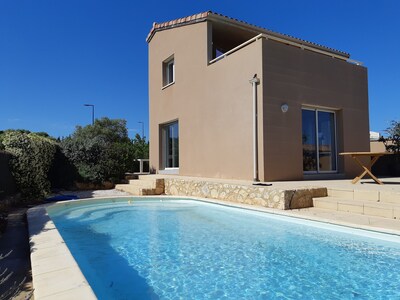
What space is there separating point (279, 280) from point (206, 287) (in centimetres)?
93

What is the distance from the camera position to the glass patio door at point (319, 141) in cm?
1070

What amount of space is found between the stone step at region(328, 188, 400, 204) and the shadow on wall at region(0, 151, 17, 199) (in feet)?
28.4

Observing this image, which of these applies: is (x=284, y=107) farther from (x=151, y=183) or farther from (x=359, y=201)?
(x=151, y=183)

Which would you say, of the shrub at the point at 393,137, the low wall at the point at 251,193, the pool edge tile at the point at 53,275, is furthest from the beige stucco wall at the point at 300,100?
the pool edge tile at the point at 53,275

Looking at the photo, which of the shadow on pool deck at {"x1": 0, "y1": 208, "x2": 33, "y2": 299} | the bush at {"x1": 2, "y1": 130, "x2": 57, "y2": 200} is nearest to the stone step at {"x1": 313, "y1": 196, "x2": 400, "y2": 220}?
the shadow on pool deck at {"x1": 0, "y1": 208, "x2": 33, "y2": 299}

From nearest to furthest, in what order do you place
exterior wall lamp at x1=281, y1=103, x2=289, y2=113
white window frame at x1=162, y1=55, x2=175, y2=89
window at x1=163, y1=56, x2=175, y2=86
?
exterior wall lamp at x1=281, y1=103, x2=289, y2=113 → white window frame at x1=162, y1=55, x2=175, y2=89 → window at x1=163, y1=56, x2=175, y2=86

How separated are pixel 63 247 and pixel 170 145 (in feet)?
39.7

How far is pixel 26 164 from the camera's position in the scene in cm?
944

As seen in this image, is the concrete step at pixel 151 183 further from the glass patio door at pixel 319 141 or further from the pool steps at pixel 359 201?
the glass patio door at pixel 319 141

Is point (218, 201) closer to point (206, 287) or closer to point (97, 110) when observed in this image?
point (206, 287)

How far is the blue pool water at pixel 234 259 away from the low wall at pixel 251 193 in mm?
574

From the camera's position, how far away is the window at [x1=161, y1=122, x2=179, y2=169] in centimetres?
1528

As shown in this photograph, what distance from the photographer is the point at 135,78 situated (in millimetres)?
30828

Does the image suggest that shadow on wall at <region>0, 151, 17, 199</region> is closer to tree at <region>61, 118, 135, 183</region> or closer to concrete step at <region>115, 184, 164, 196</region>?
concrete step at <region>115, 184, 164, 196</region>
